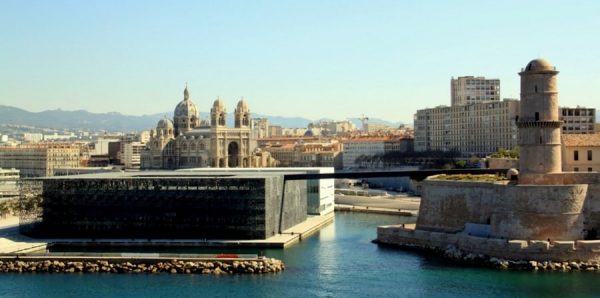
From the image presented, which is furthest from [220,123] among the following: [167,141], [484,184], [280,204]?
[484,184]

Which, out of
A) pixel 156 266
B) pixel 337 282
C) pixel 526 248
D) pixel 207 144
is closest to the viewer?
pixel 337 282

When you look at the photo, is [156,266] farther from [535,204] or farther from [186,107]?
[186,107]

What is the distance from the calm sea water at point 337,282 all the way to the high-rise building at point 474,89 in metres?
108

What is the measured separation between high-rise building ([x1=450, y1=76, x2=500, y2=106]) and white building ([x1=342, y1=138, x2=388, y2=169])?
17183 mm

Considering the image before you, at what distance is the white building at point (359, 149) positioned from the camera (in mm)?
145625

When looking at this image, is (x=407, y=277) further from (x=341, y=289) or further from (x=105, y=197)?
(x=105, y=197)

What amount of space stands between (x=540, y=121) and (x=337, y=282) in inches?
578

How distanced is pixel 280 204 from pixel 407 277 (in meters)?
16.8

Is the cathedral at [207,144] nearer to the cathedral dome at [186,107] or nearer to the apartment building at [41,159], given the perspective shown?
the cathedral dome at [186,107]

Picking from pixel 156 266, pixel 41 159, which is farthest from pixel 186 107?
pixel 156 266

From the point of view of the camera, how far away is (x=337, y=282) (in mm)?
41594

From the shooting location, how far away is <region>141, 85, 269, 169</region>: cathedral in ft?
383

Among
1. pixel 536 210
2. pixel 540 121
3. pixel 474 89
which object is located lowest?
pixel 536 210

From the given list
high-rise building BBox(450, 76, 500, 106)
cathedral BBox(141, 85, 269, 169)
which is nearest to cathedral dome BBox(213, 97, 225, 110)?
cathedral BBox(141, 85, 269, 169)
